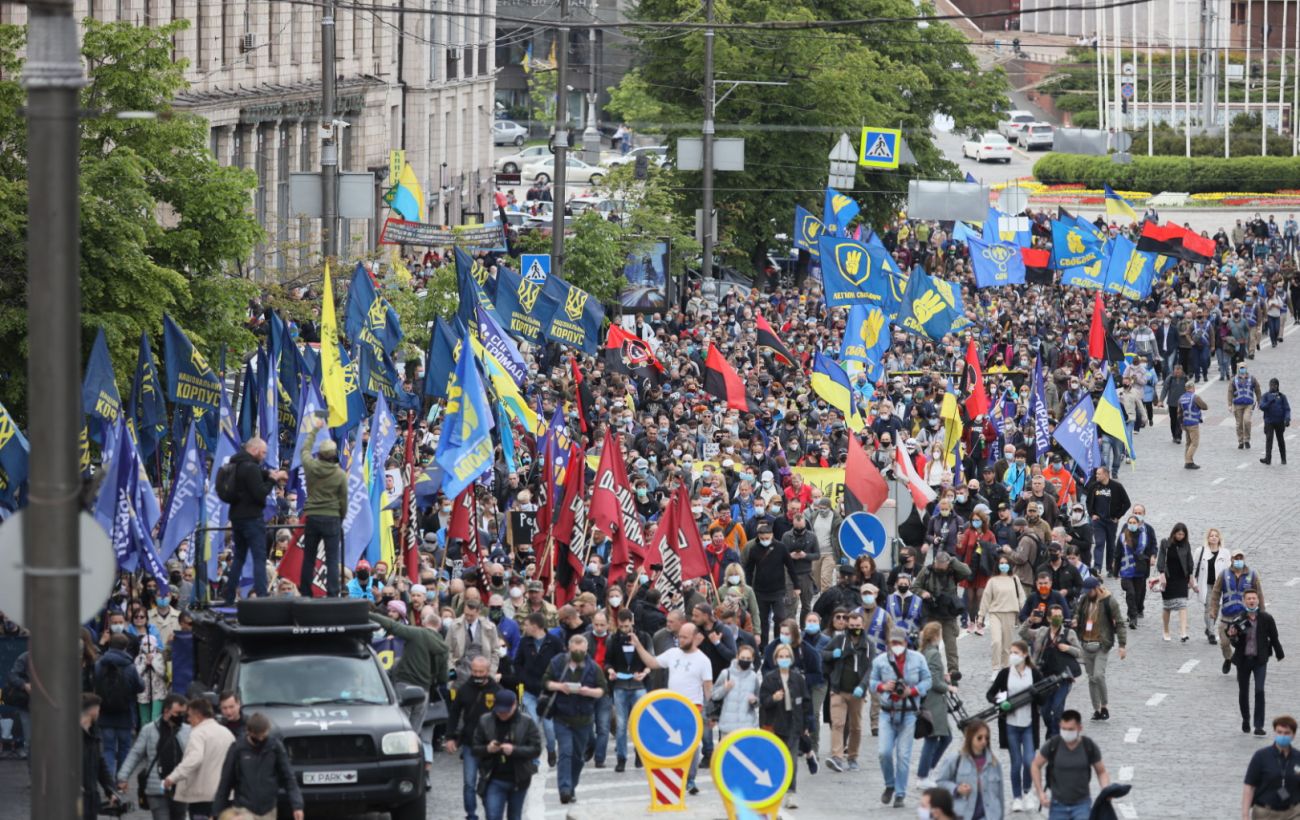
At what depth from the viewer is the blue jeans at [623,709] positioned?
2011 centimetres

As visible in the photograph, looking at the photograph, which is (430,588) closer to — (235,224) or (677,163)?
(235,224)

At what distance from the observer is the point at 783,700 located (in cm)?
1903

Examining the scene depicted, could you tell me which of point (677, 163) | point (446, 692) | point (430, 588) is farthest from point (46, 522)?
point (677, 163)

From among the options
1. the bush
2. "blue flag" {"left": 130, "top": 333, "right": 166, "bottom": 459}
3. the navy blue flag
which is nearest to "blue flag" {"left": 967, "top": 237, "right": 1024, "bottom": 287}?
the navy blue flag

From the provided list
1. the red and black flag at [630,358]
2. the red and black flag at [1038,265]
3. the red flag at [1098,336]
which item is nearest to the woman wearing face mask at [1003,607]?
the red and black flag at [630,358]

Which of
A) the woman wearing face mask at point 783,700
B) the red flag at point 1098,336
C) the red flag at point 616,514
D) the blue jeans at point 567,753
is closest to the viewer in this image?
the blue jeans at point 567,753

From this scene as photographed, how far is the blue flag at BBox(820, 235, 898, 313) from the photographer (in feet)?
125

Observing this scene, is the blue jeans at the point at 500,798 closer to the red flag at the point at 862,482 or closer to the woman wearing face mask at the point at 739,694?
the woman wearing face mask at the point at 739,694

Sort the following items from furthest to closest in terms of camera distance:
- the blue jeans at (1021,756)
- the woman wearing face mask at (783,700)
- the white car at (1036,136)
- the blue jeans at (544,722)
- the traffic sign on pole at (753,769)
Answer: the white car at (1036,136)
the blue jeans at (544,722)
the blue jeans at (1021,756)
the woman wearing face mask at (783,700)
the traffic sign on pole at (753,769)

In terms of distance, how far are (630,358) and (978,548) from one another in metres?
12.7

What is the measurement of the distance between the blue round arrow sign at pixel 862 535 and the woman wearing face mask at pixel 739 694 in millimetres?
4292

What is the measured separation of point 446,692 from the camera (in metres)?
20.0

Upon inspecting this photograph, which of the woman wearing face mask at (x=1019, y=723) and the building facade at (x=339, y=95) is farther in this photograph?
the building facade at (x=339, y=95)

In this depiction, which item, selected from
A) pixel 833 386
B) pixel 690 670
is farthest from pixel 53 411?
pixel 833 386
